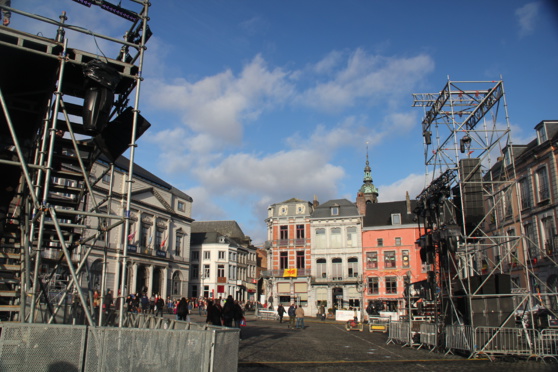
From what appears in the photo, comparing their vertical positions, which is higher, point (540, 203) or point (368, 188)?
point (368, 188)

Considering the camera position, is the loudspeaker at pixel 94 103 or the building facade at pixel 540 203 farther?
the building facade at pixel 540 203

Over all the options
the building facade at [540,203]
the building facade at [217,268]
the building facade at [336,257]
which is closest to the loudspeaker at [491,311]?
the building facade at [540,203]

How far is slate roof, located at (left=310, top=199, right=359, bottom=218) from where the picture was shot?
51.2m

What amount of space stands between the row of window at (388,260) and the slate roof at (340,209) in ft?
16.6

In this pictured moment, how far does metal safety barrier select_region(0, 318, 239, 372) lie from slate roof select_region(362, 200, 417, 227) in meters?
44.7

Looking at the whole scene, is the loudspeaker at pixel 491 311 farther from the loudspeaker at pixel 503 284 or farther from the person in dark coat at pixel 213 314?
the person in dark coat at pixel 213 314

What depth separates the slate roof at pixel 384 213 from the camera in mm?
49656

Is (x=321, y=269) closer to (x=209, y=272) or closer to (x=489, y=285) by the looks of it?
(x=209, y=272)

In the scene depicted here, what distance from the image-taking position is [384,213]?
169ft

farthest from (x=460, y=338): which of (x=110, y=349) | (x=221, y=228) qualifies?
(x=221, y=228)

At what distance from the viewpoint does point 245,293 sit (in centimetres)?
7269

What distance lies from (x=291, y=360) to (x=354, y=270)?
123ft

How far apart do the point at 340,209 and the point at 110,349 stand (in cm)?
4661

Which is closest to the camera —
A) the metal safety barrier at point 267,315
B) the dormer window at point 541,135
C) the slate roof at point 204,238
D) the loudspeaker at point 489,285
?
the loudspeaker at point 489,285
